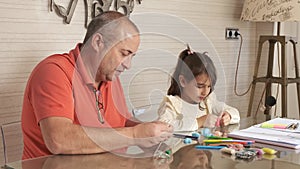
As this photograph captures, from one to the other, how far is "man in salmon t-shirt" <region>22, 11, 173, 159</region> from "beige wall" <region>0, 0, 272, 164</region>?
0.82ft

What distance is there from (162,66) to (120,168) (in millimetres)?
1422

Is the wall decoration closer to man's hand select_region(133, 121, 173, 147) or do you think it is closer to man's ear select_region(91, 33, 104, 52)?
man's ear select_region(91, 33, 104, 52)

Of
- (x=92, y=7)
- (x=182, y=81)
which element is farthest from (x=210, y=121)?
(x=92, y=7)

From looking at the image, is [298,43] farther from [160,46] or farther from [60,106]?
[60,106]

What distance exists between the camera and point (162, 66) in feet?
8.64

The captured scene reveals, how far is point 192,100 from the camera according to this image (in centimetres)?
200

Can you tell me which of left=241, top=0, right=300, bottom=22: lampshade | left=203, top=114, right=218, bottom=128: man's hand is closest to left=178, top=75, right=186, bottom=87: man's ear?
left=203, top=114, right=218, bottom=128: man's hand

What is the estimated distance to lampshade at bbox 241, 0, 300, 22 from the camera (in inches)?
111

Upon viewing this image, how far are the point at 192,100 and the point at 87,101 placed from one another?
54cm

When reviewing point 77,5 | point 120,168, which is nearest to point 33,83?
point 120,168

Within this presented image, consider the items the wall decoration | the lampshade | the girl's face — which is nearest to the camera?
the girl's face

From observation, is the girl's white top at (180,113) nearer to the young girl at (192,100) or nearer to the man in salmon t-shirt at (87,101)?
the young girl at (192,100)

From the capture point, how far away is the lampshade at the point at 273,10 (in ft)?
9.21

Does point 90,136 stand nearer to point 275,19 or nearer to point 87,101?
point 87,101
